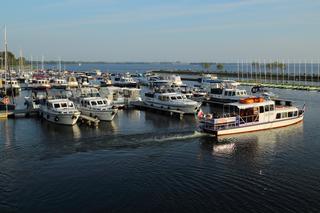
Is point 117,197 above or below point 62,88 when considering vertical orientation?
below

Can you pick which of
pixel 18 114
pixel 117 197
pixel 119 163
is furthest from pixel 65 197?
pixel 18 114

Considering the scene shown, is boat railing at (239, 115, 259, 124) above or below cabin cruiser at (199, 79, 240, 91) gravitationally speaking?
below

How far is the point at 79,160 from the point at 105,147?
4.22m

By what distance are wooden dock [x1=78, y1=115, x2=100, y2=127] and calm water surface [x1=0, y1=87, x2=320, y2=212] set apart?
6.57ft

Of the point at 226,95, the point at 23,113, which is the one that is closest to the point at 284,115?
the point at 226,95

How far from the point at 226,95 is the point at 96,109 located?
23.5 m

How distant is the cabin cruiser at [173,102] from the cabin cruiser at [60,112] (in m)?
13.7

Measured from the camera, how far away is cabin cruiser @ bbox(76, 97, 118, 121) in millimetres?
48250

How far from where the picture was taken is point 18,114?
5309 cm

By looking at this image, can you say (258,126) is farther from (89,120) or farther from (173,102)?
(89,120)

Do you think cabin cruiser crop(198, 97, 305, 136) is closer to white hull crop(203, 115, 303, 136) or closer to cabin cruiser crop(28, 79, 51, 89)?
white hull crop(203, 115, 303, 136)

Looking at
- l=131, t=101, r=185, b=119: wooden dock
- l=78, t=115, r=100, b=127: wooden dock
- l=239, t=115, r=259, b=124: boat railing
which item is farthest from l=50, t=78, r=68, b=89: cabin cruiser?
l=239, t=115, r=259, b=124: boat railing

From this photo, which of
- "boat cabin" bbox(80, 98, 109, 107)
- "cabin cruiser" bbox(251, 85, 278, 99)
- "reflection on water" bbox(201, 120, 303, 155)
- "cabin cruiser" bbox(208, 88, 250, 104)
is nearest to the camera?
"reflection on water" bbox(201, 120, 303, 155)

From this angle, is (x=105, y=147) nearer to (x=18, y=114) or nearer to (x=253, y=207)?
(x=253, y=207)
